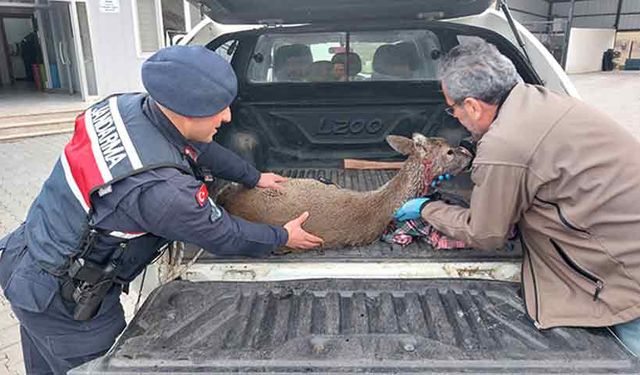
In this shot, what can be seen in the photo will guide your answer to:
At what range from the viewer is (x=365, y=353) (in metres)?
1.81

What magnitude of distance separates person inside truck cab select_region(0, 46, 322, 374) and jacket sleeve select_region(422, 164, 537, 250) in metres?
0.77

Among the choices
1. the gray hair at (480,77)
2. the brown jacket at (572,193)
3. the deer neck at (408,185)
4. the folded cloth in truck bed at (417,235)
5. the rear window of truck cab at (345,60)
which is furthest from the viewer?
the rear window of truck cab at (345,60)

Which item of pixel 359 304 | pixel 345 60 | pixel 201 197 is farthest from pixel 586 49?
pixel 201 197

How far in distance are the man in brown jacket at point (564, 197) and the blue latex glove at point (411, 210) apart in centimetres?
50

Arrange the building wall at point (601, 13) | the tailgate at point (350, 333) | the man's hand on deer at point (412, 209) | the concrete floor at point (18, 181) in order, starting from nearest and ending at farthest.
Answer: the tailgate at point (350, 333), the man's hand on deer at point (412, 209), the concrete floor at point (18, 181), the building wall at point (601, 13)

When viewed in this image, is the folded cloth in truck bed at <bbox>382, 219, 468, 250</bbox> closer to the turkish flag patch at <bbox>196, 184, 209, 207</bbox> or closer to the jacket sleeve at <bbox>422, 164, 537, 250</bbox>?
the jacket sleeve at <bbox>422, 164, 537, 250</bbox>

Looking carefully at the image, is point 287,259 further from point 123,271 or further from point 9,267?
point 9,267

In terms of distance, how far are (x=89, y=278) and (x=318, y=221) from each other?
115 cm

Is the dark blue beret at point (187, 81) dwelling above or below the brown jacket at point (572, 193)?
above

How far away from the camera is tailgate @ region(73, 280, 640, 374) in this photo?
1765 millimetres

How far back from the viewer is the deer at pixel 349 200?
2711 millimetres

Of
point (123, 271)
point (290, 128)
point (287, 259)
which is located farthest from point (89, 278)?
point (290, 128)

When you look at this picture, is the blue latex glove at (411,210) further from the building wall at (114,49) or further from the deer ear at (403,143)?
the building wall at (114,49)

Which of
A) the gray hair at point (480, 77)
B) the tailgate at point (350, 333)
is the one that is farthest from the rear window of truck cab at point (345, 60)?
the tailgate at point (350, 333)
